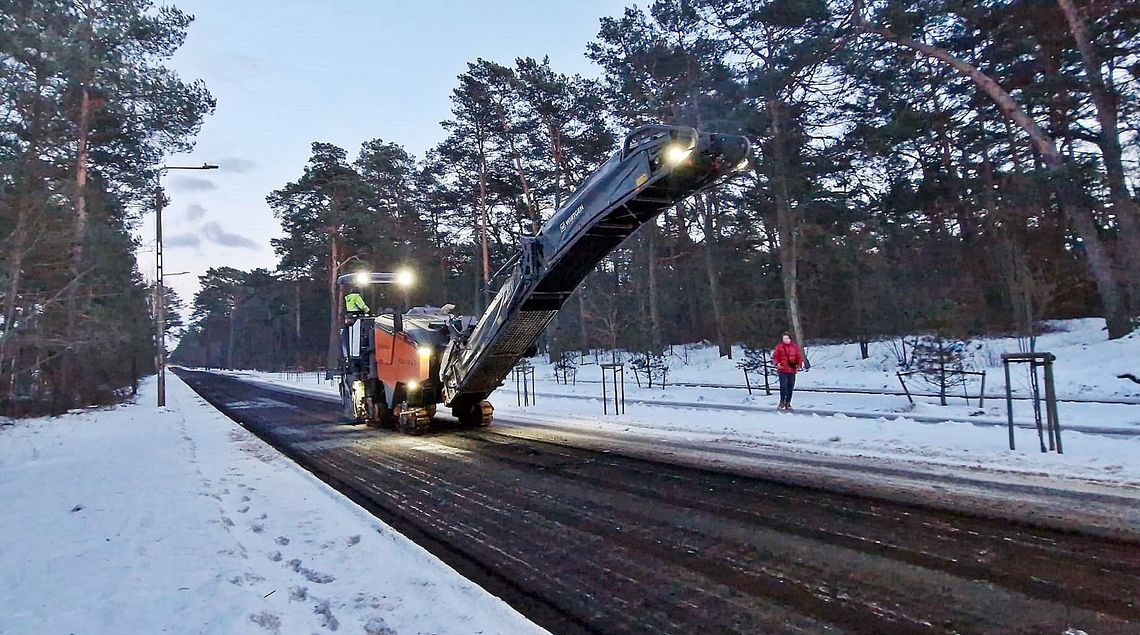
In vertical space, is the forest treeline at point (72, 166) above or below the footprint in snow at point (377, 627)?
above

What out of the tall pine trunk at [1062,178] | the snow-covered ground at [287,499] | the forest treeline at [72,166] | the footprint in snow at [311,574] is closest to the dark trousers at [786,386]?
the snow-covered ground at [287,499]

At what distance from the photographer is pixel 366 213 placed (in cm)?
4553

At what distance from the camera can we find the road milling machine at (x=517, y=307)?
7.57 metres

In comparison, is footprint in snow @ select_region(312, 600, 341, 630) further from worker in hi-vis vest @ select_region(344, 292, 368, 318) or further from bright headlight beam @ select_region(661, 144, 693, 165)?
worker in hi-vis vest @ select_region(344, 292, 368, 318)

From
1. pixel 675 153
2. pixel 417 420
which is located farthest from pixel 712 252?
pixel 675 153

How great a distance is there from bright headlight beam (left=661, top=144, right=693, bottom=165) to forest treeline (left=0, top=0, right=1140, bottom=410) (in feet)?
15.9

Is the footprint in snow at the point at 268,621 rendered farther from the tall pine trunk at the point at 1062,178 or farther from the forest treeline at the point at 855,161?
the tall pine trunk at the point at 1062,178

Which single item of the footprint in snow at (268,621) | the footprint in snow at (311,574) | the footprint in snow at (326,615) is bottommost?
the footprint in snow at (326,615)

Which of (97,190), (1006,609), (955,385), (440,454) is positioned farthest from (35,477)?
(97,190)

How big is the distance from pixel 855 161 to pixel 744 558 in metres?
22.3

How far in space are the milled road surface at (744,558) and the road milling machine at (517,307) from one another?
10.4 feet

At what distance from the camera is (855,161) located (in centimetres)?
2383

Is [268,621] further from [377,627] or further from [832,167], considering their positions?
[832,167]

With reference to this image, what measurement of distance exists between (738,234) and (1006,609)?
29300mm
